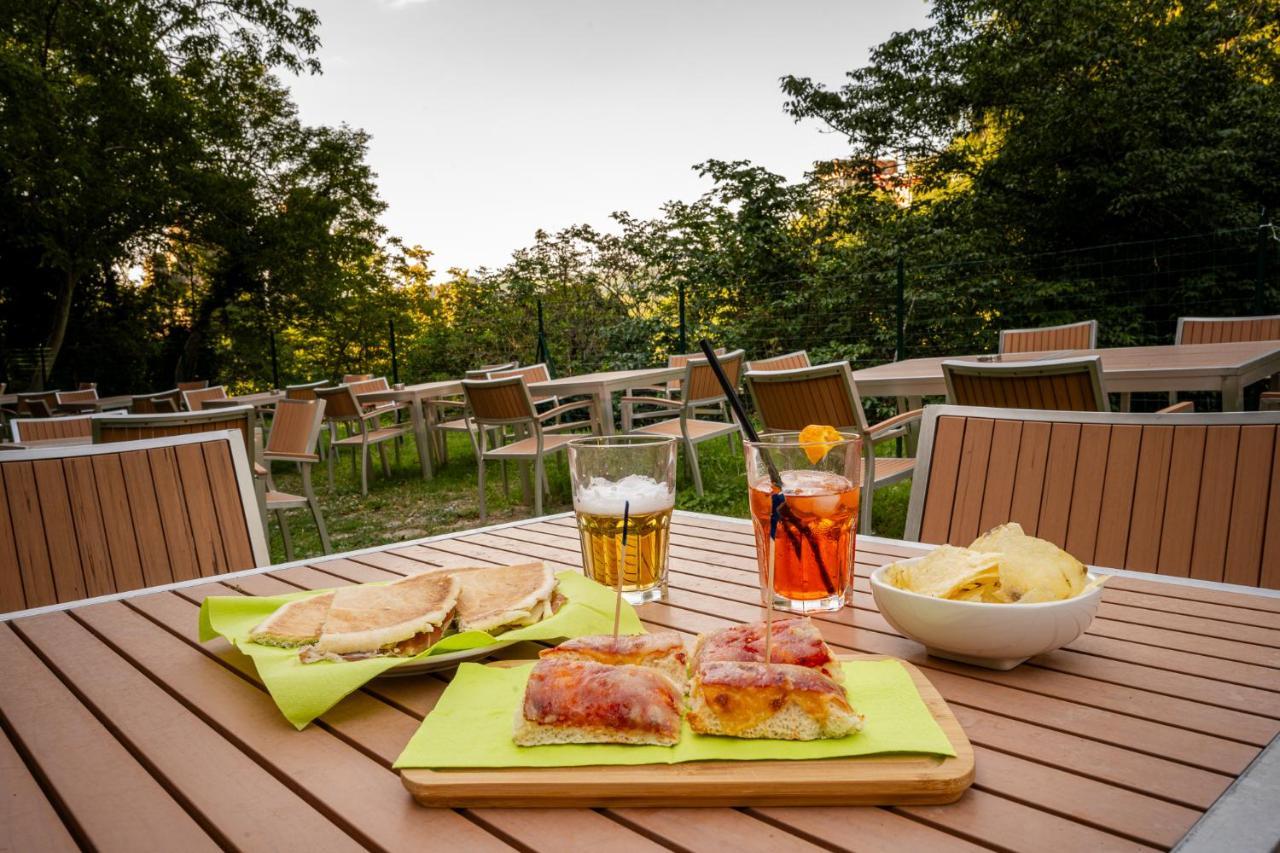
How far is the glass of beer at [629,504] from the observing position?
1003 mm

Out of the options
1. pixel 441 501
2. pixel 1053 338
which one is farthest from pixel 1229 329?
pixel 441 501

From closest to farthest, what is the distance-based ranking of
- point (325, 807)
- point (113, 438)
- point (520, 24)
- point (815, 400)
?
point (325, 807)
point (113, 438)
point (815, 400)
point (520, 24)

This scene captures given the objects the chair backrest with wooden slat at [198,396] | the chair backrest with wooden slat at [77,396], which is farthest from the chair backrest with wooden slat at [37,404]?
the chair backrest with wooden slat at [198,396]

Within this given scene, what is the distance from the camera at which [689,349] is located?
963 cm

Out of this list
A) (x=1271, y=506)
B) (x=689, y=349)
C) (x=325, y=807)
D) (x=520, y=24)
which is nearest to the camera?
(x=325, y=807)

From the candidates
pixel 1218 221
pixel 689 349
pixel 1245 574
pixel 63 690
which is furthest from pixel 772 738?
pixel 1218 221

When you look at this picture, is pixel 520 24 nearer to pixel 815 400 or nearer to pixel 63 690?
pixel 815 400

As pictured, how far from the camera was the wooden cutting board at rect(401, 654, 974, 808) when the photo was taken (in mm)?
535

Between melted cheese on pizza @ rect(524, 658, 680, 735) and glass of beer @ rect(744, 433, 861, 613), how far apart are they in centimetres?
35

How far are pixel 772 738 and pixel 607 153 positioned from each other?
14.0m

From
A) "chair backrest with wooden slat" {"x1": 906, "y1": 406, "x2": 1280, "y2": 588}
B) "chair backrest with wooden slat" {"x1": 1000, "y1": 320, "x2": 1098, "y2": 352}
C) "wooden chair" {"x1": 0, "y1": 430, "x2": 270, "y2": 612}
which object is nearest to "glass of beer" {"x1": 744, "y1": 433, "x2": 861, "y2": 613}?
"chair backrest with wooden slat" {"x1": 906, "y1": 406, "x2": 1280, "y2": 588}

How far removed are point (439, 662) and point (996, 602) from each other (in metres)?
0.55

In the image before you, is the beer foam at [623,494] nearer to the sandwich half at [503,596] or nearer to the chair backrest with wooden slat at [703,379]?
the sandwich half at [503,596]

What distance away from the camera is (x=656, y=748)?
585 millimetres
